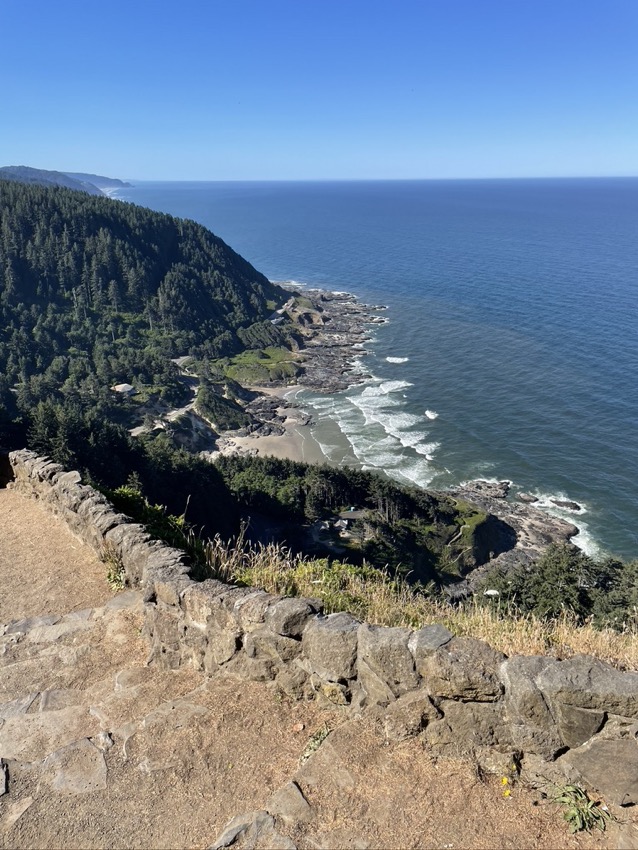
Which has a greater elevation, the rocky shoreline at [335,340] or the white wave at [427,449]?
the rocky shoreline at [335,340]

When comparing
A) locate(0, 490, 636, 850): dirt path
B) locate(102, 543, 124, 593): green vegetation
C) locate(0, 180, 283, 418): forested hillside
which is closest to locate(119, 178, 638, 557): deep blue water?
locate(0, 180, 283, 418): forested hillside

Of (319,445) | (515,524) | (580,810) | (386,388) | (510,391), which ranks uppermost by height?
(580,810)

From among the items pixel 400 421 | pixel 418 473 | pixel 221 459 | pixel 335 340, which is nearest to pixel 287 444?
pixel 221 459

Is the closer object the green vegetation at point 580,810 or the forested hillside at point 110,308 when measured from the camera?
the green vegetation at point 580,810

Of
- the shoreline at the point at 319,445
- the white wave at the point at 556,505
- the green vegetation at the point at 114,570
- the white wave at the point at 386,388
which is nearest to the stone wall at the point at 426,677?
the green vegetation at the point at 114,570

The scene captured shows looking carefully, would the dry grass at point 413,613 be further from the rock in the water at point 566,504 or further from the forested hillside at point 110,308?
the rock in the water at point 566,504

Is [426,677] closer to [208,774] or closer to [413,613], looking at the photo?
[413,613]

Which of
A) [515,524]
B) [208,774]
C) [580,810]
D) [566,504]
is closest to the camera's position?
[580,810]
